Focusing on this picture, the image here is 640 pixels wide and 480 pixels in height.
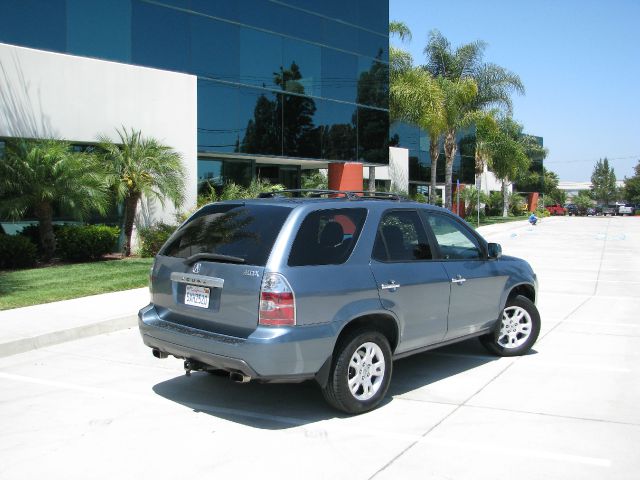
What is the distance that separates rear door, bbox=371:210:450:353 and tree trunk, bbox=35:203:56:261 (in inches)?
406

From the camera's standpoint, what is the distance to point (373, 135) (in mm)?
25281

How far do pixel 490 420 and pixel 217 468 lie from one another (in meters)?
2.24

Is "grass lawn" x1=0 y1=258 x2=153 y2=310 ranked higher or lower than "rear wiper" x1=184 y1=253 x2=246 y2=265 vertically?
lower

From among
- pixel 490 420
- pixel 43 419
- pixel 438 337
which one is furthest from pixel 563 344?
pixel 43 419

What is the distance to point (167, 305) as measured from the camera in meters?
5.62

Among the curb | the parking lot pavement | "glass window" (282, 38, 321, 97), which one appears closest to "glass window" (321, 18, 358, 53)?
"glass window" (282, 38, 321, 97)

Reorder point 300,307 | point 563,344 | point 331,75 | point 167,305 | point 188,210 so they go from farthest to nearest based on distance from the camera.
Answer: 1. point 331,75
2. point 188,210
3. point 563,344
4. point 167,305
5. point 300,307

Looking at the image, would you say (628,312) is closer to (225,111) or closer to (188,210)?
(188,210)

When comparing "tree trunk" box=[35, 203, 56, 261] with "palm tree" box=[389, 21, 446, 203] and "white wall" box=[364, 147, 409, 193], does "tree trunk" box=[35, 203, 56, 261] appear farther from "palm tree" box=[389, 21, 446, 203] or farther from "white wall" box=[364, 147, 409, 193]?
"white wall" box=[364, 147, 409, 193]

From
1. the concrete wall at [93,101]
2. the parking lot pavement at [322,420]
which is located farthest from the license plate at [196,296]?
the concrete wall at [93,101]

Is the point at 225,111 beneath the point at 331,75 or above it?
beneath

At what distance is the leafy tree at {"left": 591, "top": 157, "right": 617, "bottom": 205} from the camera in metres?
130

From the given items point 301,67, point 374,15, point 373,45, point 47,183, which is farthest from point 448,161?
point 47,183

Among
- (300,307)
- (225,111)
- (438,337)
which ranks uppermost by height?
(225,111)
